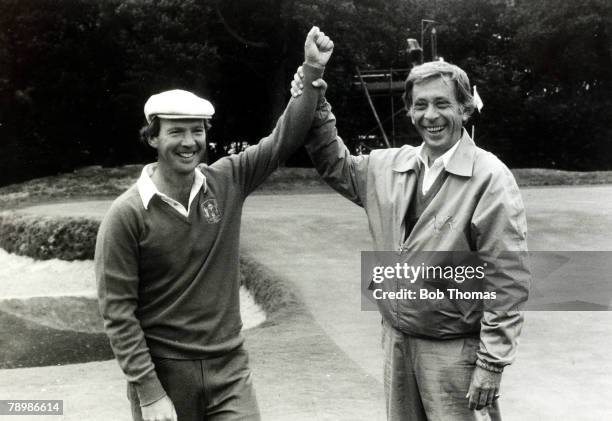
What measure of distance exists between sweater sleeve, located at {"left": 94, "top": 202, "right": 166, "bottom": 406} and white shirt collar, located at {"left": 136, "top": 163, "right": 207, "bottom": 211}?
8 centimetres

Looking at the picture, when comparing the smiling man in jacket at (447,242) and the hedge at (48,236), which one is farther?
the hedge at (48,236)

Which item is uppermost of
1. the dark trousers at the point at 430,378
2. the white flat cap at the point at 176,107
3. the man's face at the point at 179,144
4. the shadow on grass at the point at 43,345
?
the white flat cap at the point at 176,107

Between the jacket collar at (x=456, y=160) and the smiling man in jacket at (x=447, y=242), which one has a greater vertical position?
the jacket collar at (x=456, y=160)

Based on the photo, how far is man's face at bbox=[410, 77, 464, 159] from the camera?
9.83 feet

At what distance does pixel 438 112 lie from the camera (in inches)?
118

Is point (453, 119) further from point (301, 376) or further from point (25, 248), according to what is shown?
point (25, 248)

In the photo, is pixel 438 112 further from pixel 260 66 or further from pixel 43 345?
pixel 260 66

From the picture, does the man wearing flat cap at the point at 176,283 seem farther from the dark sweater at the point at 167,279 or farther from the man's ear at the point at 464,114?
the man's ear at the point at 464,114

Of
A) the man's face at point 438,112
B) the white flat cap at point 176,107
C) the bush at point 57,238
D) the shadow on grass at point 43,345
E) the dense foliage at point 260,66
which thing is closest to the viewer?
the white flat cap at point 176,107

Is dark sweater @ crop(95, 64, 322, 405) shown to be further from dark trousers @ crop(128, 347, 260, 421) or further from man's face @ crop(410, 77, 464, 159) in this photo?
man's face @ crop(410, 77, 464, 159)

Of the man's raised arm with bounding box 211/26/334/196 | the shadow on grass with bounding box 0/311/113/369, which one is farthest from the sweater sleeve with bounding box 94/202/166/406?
the shadow on grass with bounding box 0/311/113/369

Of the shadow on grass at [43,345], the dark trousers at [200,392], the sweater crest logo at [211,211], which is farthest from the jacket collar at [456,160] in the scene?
the shadow on grass at [43,345]

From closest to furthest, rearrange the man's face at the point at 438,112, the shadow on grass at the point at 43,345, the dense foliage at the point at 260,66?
the man's face at the point at 438,112, the shadow on grass at the point at 43,345, the dense foliage at the point at 260,66

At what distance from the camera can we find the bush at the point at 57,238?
15016 mm
